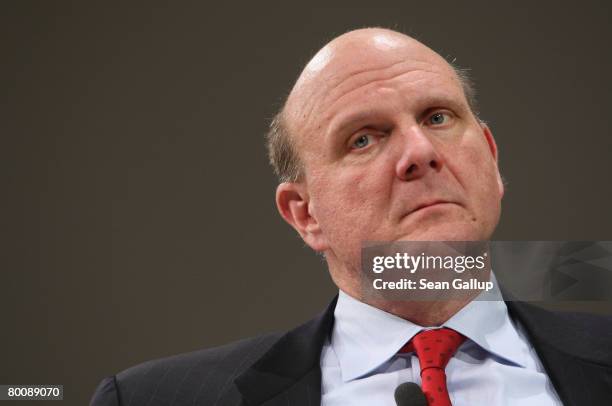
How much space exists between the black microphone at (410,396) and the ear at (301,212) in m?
0.44

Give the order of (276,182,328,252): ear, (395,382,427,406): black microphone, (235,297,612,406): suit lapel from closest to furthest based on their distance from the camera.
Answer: (395,382,427,406): black microphone, (235,297,612,406): suit lapel, (276,182,328,252): ear

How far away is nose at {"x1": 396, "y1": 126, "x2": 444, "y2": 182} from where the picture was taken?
1.43 meters

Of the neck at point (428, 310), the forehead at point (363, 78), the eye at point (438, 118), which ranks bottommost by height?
the neck at point (428, 310)

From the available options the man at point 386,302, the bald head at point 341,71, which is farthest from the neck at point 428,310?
the bald head at point 341,71

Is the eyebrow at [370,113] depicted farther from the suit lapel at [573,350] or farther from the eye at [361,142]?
the suit lapel at [573,350]

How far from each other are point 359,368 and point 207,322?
534 mm

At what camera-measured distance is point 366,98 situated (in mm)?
→ 1547

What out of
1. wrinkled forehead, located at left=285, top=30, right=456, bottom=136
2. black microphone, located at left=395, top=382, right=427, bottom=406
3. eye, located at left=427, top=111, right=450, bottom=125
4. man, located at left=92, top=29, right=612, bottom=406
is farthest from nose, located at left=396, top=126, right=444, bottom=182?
black microphone, located at left=395, top=382, right=427, bottom=406

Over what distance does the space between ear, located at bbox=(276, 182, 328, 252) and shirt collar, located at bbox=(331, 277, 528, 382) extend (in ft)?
0.54

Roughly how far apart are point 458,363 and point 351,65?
0.63 meters

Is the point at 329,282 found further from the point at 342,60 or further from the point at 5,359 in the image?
the point at 5,359

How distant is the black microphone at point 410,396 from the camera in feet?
4.26

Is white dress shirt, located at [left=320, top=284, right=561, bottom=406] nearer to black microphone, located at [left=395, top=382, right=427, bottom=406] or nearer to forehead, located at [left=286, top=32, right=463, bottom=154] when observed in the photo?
black microphone, located at [left=395, top=382, right=427, bottom=406]

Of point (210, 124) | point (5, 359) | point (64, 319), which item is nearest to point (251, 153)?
point (210, 124)
